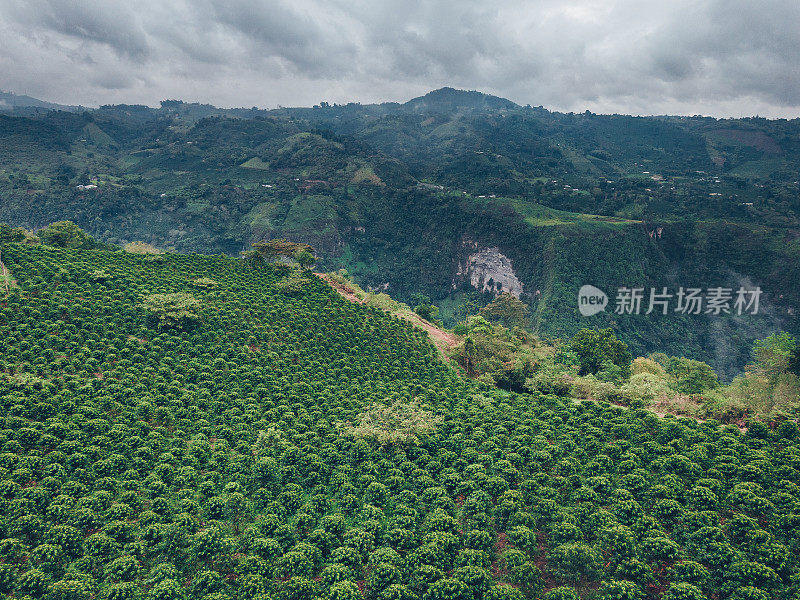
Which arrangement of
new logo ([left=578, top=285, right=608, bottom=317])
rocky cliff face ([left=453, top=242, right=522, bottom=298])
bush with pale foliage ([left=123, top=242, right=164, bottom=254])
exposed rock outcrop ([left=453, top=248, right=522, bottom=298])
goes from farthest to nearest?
rocky cliff face ([left=453, top=242, right=522, bottom=298]) → exposed rock outcrop ([left=453, top=248, right=522, bottom=298]) → new logo ([left=578, top=285, right=608, bottom=317]) → bush with pale foliage ([left=123, top=242, right=164, bottom=254])

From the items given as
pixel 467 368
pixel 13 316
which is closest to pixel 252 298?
pixel 13 316

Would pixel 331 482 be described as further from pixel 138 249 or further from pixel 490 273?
pixel 490 273

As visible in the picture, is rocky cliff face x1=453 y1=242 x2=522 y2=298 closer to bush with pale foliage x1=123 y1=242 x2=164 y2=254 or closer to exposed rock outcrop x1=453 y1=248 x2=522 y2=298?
exposed rock outcrop x1=453 y1=248 x2=522 y2=298

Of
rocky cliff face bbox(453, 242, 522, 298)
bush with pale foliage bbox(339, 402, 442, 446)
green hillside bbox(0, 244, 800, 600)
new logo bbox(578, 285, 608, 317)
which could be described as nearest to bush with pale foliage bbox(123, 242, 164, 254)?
green hillside bbox(0, 244, 800, 600)

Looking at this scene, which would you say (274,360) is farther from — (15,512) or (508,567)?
(508,567)

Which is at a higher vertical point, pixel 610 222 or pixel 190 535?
pixel 610 222

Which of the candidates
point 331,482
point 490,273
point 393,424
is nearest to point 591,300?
point 490,273
